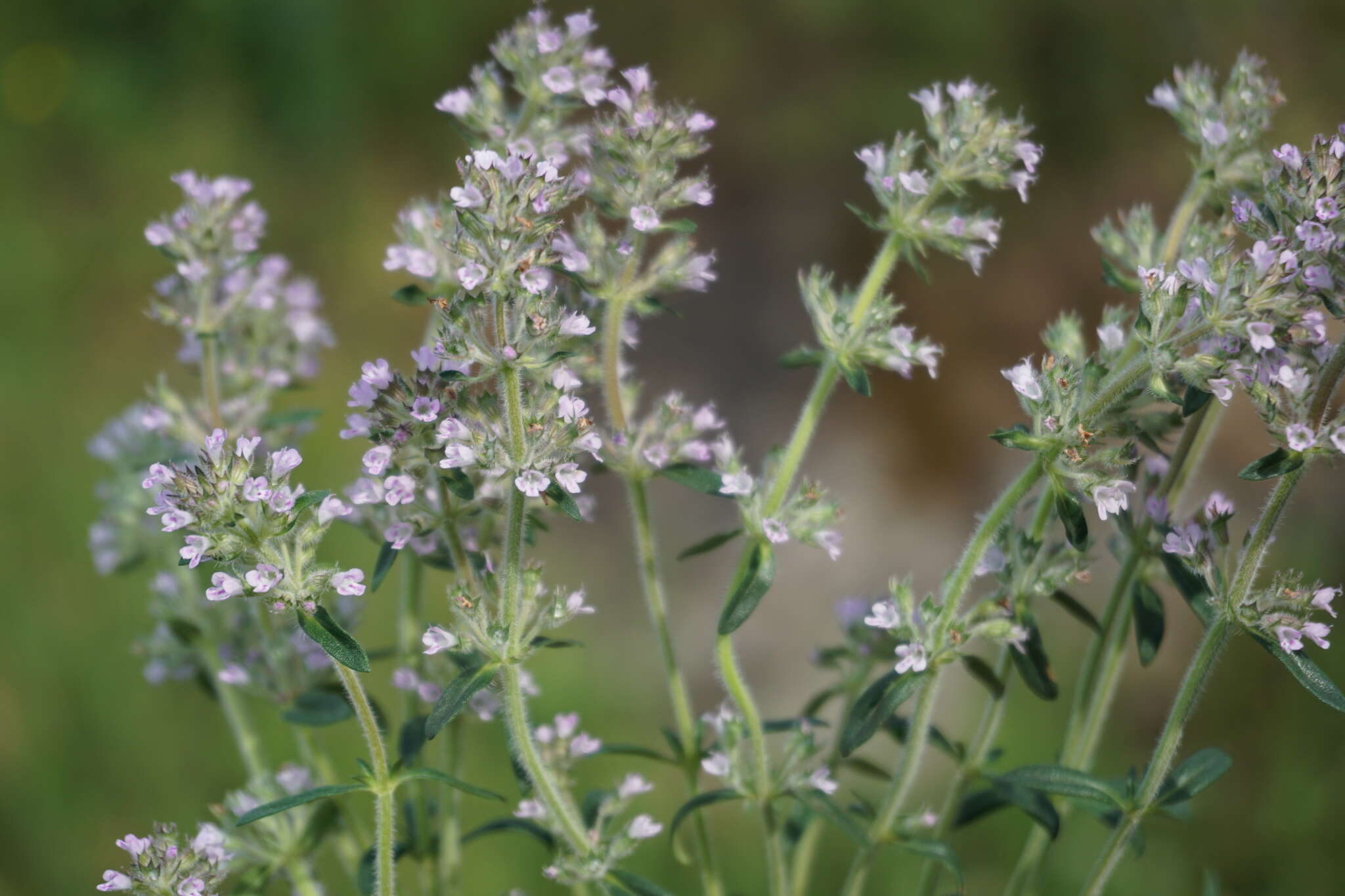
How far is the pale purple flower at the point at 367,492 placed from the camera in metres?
1.58

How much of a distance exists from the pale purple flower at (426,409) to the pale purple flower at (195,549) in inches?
11.8

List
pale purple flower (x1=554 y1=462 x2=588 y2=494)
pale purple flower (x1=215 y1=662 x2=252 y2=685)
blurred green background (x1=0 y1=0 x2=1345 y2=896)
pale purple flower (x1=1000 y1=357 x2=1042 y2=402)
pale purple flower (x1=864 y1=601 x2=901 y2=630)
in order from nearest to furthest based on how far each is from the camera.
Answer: pale purple flower (x1=554 y1=462 x2=588 y2=494) → pale purple flower (x1=1000 y1=357 x2=1042 y2=402) → pale purple flower (x1=864 y1=601 x2=901 y2=630) → pale purple flower (x1=215 y1=662 x2=252 y2=685) → blurred green background (x1=0 y1=0 x2=1345 y2=896)

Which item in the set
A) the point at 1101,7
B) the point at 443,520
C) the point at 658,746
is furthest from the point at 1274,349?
the point at 1101,7

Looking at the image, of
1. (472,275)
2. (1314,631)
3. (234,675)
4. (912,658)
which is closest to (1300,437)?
(1314,631)

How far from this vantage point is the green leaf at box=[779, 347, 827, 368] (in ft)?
6.15

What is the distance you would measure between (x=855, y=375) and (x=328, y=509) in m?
0.80

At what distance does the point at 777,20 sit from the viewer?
20.8 feet

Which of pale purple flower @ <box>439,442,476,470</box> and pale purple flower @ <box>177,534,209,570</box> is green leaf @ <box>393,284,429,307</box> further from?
pale purple flower @ <box>177,534,209,570</box>

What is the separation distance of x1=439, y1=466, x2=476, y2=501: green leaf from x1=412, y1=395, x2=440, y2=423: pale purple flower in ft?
0.25

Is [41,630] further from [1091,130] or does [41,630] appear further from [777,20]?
[1091,130]

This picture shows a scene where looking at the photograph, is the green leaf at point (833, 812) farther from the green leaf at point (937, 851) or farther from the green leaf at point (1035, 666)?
the green leaf at point (1035, 666)

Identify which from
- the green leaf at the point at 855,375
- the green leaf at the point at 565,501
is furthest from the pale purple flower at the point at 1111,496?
the green leaf at the point at 565,501

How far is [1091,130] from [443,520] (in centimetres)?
529

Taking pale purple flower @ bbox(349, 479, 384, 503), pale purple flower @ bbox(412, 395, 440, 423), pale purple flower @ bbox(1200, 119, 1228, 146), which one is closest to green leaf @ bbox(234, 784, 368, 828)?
pale purple flower @ bbox(349, 479, 384, 503)
